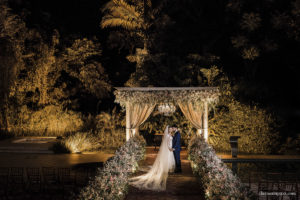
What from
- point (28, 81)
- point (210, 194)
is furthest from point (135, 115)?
point (28, 81)

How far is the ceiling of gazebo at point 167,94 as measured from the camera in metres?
12.7

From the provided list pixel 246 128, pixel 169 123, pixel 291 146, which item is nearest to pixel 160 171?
pixel 246 128

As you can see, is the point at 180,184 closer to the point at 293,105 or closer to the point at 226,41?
the point at 293,105

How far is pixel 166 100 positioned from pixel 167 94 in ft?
0.85

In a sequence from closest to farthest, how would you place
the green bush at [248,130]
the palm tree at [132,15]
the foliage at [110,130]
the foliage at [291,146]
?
the green bush at [248,130] < the foliage at [291,146] < the foliage at [110,130] < the palm tree at [132,15]

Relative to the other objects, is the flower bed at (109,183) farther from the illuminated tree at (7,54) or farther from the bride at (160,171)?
the illuminated tree at (7,54)

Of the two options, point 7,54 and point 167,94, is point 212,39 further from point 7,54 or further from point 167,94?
point 7,54

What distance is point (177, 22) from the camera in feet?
67.2

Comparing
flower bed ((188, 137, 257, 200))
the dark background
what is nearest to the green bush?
the dark background

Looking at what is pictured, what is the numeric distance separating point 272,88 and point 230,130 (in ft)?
13.7

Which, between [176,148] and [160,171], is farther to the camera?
[176,148]

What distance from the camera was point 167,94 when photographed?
12781 mm

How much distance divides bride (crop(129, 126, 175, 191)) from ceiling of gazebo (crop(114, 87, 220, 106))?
2.35 metres

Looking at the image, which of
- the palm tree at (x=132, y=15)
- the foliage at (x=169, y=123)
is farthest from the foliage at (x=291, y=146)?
the palm tree at (x=132, y=15)
